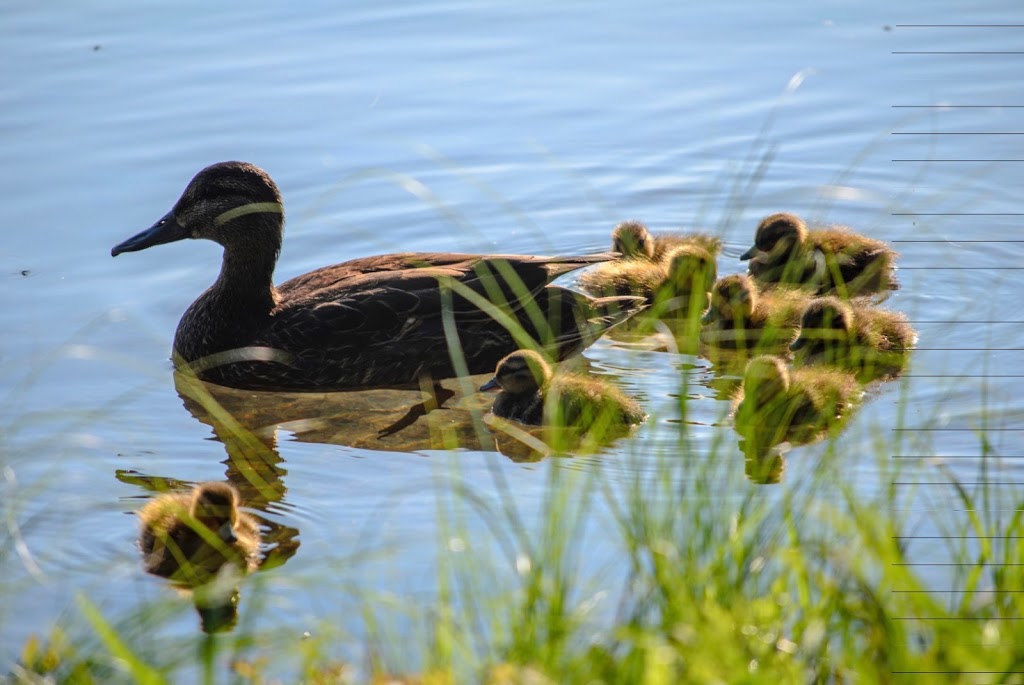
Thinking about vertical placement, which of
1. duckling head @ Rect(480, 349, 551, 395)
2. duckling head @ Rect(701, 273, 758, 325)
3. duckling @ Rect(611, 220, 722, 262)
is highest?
duckling @ Rect(611, 220, 722, 262)

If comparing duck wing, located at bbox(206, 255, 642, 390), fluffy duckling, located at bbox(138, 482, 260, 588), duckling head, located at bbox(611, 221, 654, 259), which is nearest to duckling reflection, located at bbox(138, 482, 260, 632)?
fluffy duckling, located at bbox(138, 482, 260, 588)

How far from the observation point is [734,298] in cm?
620

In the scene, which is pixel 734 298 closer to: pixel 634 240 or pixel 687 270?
pixel 687 270

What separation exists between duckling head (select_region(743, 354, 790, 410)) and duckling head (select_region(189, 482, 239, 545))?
180 centimetres

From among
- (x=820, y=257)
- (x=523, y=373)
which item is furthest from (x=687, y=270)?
(x=523, y=373)

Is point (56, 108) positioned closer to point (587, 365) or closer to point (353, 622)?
point (587, 365)

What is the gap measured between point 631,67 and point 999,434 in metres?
4.39

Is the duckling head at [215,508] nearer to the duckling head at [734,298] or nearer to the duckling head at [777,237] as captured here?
the duckling head at [734,298]

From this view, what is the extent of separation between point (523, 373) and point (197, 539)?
5.27 feet

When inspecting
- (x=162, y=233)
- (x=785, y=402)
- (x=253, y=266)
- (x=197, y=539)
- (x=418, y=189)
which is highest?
(x=418, y=189)

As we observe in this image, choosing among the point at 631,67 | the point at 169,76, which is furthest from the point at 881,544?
the point at 169,76

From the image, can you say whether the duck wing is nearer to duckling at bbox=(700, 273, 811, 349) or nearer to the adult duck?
the adult duck

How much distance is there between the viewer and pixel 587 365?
20.4 ft

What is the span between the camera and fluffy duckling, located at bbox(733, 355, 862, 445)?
5074 mm
